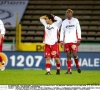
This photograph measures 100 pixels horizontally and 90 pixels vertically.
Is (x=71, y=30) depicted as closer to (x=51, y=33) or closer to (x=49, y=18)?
(x=51, y=33)

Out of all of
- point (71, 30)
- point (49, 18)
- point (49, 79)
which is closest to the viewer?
point (49, 79)

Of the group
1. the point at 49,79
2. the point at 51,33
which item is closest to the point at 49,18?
the point at 51,33

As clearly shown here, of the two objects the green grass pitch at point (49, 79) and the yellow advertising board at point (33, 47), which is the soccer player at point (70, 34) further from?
the yellow advertising board at point (33, 47)

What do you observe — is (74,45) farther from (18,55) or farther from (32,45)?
(32,45)

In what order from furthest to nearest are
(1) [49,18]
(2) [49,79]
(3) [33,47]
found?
(3) [33,47], (1) [49,18], (2) [49,79]

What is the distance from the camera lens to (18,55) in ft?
62.2

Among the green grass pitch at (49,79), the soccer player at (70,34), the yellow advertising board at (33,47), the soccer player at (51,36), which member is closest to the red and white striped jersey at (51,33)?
the soccer player at (51,36)

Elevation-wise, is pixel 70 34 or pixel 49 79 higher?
pixel 70 34

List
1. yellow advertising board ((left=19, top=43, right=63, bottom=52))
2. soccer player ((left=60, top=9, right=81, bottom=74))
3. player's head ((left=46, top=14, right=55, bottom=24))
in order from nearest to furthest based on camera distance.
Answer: player's head ((left=46, top=14, right=55, bottom=24)) → soccer player ((left=60, top=9, right=81, bottom=74)) → yellow advertising board ((left=19, top=43, right=63, bottom=52))

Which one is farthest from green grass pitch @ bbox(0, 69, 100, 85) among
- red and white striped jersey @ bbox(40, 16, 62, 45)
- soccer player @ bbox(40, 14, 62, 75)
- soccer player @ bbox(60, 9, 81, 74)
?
soccer player @ bbox(60, 9, 81, 74)

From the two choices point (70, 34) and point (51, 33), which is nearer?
point (51, 33)

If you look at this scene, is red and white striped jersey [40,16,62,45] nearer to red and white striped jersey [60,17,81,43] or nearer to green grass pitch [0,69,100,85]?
red and white striped jersey [60,17,81,43]

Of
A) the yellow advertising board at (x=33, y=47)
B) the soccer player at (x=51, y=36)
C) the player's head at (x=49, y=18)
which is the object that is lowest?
the yellow advertising board at (x=33, y=47)

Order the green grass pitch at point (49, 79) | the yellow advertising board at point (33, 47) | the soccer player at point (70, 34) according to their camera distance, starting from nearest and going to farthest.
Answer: the green grass pitch at point (49, 79) → the soccer player at point (70, 34) → the yellow advertising board at point (33, 47)
